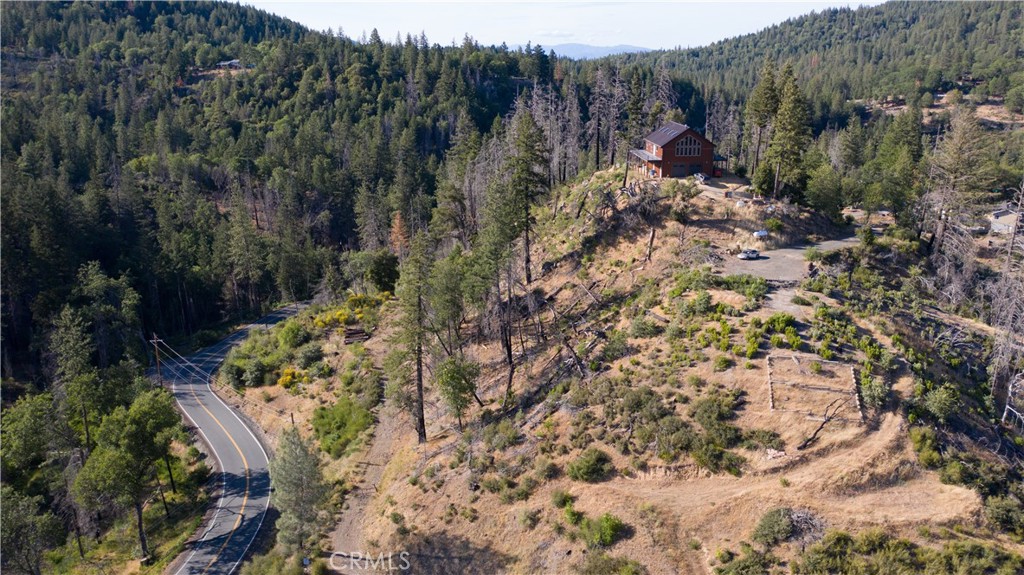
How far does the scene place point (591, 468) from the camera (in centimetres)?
3312

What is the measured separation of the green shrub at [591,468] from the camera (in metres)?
33.1

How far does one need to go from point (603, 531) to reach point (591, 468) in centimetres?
398

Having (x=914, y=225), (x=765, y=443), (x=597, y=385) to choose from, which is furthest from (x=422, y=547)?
(x=914, y=225)

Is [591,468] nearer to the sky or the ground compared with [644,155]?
nearer to the ground

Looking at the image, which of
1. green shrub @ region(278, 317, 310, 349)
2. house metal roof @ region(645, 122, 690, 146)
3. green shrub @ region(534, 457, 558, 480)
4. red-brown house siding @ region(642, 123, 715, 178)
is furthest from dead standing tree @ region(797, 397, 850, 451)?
green shrub @ region(278, 317, 310, 349)

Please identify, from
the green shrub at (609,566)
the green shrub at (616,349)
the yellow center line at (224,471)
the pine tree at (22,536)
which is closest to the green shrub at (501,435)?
the green shrub at (616,349)

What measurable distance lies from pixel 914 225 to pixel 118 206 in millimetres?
102109

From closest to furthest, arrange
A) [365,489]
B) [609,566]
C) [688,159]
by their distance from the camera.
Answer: [609,566] < [365,489] < [688,159]

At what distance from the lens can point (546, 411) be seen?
129 feet

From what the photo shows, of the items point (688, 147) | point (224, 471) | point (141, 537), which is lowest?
point (141, 537)

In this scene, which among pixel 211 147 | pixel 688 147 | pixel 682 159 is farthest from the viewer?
pixel 211 147

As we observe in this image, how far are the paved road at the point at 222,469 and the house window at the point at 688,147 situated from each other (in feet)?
155

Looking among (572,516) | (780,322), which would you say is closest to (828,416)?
(780,322)

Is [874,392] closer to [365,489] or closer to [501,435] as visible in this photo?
[501,435]
